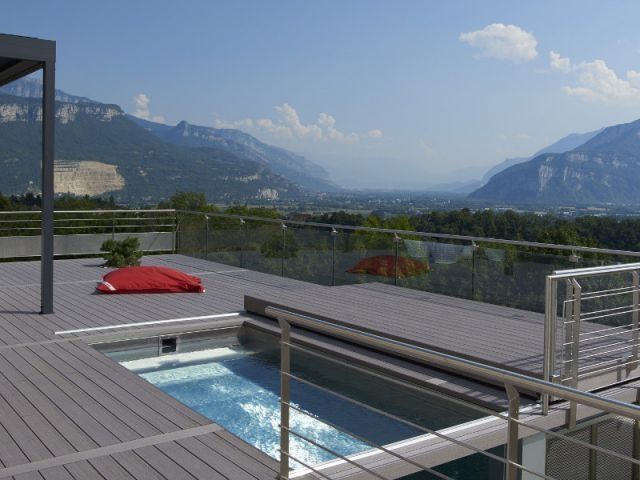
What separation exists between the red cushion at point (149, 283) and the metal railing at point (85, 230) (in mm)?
3852

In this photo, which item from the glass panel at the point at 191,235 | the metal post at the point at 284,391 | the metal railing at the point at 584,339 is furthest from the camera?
the glass panel at the point at 191,235

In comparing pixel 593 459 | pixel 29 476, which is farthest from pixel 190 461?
pixel 593 459

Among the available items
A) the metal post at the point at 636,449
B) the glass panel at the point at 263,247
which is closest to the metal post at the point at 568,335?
the metal post at the point at 636,449

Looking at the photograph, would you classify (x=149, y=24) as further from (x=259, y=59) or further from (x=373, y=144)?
(x=373, y=144)

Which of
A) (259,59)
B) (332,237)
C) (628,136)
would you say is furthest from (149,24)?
(628,136)

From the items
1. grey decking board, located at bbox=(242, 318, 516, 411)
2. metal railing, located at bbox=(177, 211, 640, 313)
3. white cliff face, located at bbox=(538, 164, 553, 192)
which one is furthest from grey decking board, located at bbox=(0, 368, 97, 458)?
white cliff face, located at bbox=(538, 164, 553, 192)

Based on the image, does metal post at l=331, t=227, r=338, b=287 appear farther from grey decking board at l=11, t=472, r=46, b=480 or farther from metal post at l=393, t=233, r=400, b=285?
grey decking board at l=11, t=472, r=46, b=480

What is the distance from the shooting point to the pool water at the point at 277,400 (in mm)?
4516

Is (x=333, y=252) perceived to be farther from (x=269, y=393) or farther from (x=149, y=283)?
(x=269, y=393)

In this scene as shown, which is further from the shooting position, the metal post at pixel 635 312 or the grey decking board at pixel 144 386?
the metal post at pixel 635 312

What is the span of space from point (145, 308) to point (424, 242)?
330cm

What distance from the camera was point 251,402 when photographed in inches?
208

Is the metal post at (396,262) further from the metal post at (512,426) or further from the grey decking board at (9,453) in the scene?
the metal post at (512,426)

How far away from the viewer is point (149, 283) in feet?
28.9
